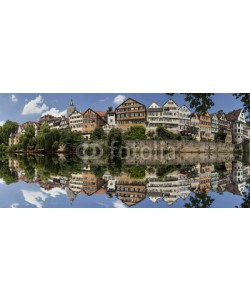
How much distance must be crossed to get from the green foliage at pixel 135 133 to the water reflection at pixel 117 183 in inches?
13.8

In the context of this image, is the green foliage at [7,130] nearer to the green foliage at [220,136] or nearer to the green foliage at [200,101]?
the green foliage at [200,101]

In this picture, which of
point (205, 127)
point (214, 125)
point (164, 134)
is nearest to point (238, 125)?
point (214, 125)

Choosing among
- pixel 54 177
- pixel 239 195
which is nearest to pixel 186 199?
pixel 239 195

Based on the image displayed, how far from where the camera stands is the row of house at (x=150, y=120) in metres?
4.23

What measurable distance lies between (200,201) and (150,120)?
1240mm

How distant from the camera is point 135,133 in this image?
14.5ft

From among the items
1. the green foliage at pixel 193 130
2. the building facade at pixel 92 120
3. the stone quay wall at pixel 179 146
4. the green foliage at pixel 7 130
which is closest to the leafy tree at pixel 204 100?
the green foliage at pixel 193 130

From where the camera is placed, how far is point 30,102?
4266mm

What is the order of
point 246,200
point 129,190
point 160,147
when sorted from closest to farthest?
1. point 246,200
2. point 129,190
3. point 160,147

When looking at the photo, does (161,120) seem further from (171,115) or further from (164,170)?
(164,170)

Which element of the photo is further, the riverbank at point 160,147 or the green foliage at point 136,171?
the riverbank at point 160,147

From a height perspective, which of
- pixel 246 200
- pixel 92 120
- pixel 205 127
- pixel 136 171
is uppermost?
pixel 92 120

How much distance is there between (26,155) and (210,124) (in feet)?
8.09

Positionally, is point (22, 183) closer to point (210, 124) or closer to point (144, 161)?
point (144, 161)
